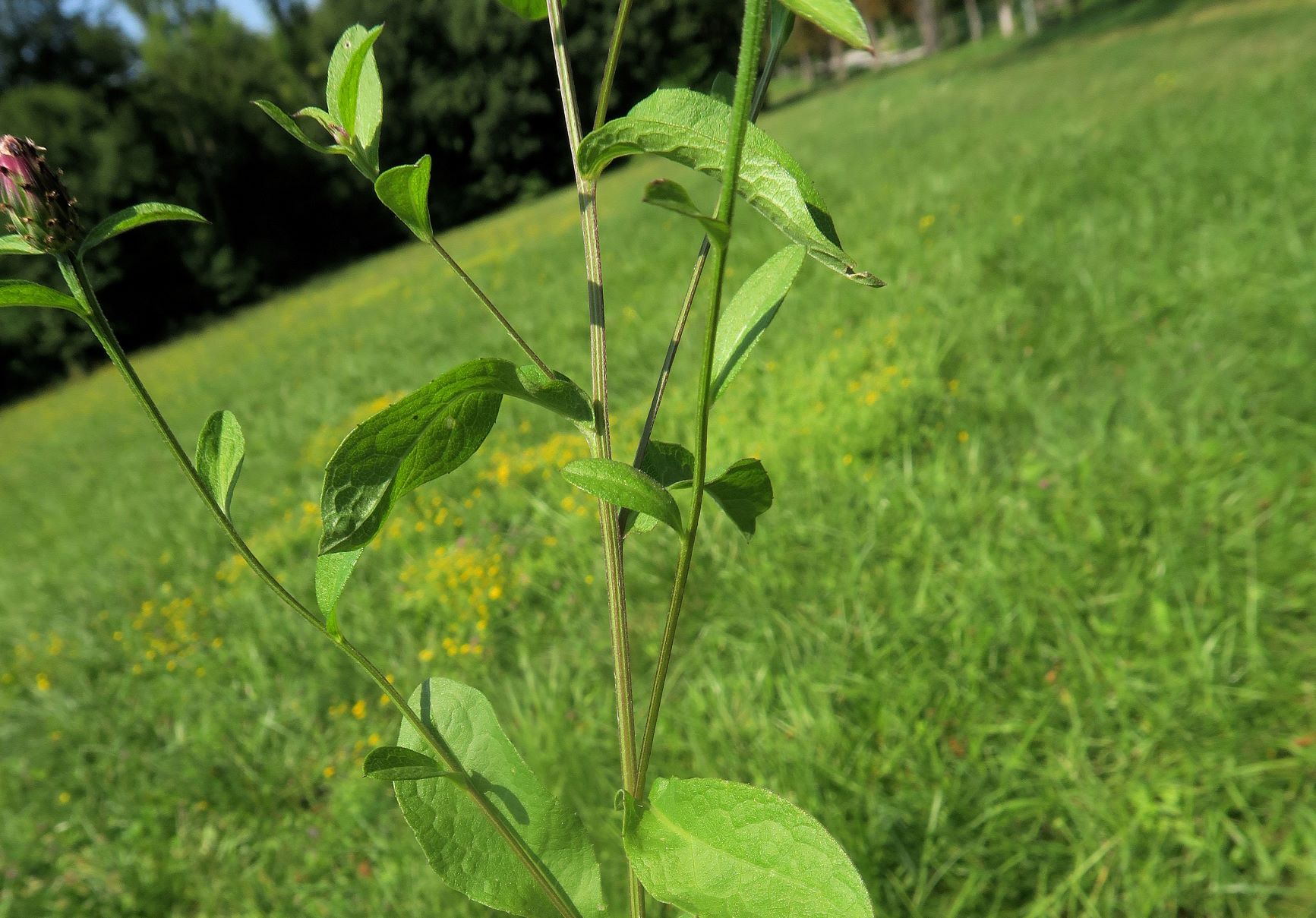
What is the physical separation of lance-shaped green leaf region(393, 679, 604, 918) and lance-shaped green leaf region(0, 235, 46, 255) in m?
0.33

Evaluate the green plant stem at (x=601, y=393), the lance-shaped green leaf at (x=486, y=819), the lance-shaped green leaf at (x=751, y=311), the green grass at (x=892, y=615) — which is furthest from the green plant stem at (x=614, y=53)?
the green grass at (x=892, y=615)

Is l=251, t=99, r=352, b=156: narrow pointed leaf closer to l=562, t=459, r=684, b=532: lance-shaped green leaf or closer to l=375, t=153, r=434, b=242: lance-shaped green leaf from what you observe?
l=375, t=153, r=434, b=242: lance-shaped green leaf

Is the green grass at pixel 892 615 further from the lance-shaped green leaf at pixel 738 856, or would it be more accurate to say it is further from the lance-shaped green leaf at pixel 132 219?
the lance-shaped green leaf at pixel 132 219

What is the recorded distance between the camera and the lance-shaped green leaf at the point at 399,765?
16.0 inches

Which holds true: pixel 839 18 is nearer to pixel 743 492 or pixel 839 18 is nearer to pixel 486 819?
pixel 743 492

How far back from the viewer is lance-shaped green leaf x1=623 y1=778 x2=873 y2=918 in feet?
1.26

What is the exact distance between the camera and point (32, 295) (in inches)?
15.3

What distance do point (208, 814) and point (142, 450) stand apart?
5520 mm

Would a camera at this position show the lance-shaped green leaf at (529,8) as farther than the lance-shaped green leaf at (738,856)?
Yes

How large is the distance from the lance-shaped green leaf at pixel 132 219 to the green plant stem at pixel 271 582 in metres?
0.01

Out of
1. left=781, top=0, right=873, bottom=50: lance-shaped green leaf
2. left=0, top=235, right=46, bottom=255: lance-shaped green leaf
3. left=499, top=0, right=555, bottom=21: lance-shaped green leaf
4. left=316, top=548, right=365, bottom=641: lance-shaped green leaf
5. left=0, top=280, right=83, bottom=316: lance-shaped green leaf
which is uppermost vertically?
left=499, top=0, right=555, bottom=21: lance-shaped green leaf

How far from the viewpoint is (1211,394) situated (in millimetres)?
2254

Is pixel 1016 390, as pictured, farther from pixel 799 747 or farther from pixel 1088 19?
pixel 1088 19

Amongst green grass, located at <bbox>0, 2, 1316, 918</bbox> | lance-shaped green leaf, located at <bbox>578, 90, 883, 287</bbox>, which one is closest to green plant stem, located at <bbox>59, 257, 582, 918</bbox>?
lance-shaped green leaf, located at <bbox>578, 90, 883, 287</bbox>
